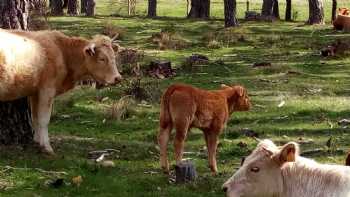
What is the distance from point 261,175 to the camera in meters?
6.82

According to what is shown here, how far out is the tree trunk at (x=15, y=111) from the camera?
10484 millimetres

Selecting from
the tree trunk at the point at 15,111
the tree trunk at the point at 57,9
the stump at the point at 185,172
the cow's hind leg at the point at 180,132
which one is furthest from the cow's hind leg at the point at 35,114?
the tree trunk at the point at 57,9

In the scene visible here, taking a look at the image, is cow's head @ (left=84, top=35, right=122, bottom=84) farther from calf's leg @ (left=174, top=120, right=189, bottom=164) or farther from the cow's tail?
calf's leg @ (left=174, top=120, right=189, bottom=164)

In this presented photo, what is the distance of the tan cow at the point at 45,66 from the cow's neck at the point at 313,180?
14.1 feet

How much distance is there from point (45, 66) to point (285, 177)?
4384mm

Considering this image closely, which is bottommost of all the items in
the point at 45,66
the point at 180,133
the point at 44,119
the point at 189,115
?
the point at 180,133

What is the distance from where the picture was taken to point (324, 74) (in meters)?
19.0

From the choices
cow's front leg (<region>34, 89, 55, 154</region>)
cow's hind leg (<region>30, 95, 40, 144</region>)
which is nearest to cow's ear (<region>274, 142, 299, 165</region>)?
cow's front leg (<region>34, 89, 55, 154</region>)

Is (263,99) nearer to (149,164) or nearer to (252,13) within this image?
(149,164)

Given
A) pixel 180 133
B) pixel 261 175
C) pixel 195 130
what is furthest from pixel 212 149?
pixel 261 175

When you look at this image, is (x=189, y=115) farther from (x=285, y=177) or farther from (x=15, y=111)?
(x=285, y=177)

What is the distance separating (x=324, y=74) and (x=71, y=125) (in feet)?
25.9

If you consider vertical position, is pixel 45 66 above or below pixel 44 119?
above

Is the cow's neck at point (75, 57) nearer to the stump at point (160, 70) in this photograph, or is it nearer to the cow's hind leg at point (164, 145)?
the cow's hind leg at point (164, 145)
